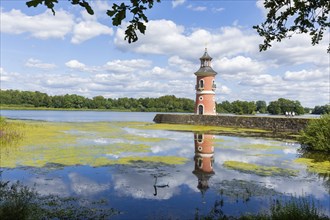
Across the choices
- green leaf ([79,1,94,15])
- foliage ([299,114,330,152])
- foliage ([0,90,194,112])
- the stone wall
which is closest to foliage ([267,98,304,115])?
foliage ([0,90,194,112])

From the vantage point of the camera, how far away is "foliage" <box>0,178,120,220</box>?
6.95m

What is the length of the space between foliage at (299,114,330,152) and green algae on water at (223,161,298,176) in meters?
7.37

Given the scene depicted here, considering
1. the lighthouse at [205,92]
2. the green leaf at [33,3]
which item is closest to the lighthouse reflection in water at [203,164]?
the green leaf at [33,3]

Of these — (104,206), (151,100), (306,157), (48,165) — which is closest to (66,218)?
(104,206)

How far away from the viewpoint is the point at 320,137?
20250 mm

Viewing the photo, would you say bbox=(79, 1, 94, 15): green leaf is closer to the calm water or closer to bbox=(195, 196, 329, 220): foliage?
bbox=(195, 196, 329, 220): foliage

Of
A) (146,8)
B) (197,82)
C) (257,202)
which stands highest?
(197,82)

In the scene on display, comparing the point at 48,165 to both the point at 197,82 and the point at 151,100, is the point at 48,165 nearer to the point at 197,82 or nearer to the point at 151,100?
the point at 197,82

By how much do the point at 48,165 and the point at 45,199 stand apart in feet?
17.1

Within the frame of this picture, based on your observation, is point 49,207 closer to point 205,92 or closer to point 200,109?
point 200,109

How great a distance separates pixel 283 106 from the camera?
299ft

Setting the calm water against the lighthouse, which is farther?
the calm water

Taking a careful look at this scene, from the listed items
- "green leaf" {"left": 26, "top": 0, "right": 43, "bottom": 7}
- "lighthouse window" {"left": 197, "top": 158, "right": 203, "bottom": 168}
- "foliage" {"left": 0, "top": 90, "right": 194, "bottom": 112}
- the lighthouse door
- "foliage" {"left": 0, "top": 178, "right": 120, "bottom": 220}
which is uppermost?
"foliage" {"left": 0, "top": 90, "right": 194, "bottom": 112}

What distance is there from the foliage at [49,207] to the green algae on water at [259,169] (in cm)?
772
